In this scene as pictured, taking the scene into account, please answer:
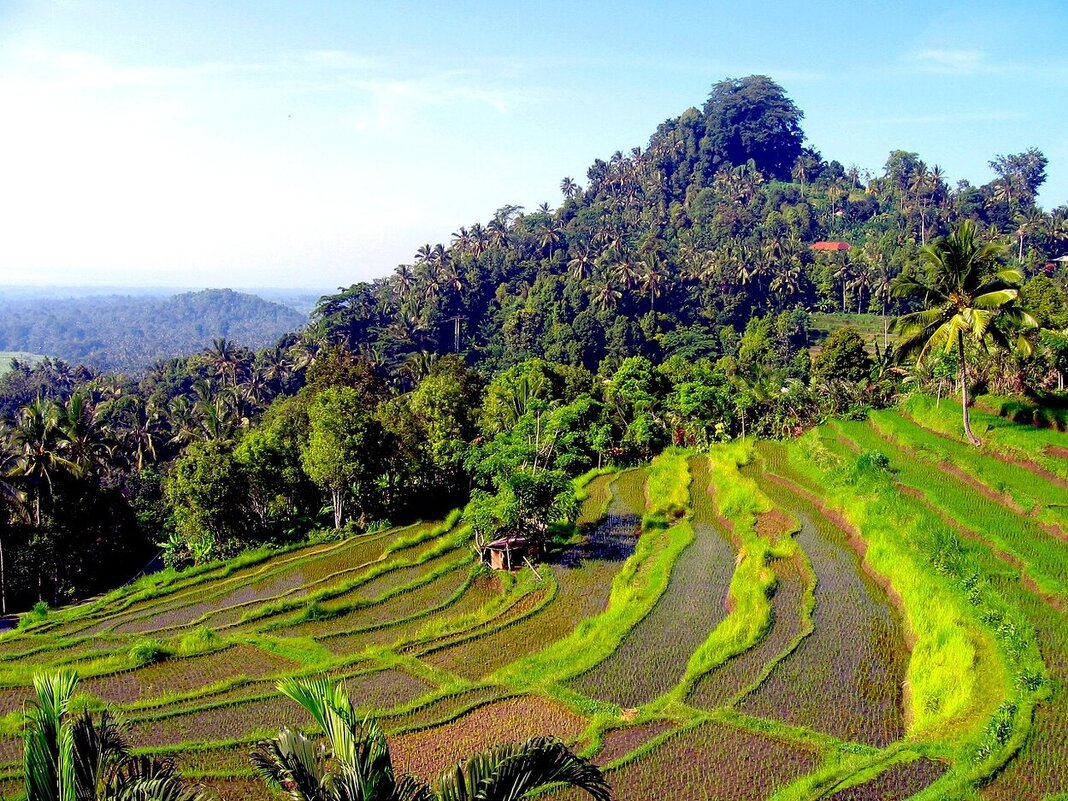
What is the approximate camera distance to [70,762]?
5.95 metres

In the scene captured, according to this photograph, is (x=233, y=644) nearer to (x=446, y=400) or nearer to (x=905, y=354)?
(x=446, y=400)

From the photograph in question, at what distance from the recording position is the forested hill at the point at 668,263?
252 feet

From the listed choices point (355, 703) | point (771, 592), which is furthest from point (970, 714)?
point (355, 703)

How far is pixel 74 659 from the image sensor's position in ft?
60.3

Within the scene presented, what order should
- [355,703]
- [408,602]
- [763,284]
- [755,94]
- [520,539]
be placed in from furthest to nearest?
[755,94]
[763,284]
[520,539]
[408,602]
[355,703]

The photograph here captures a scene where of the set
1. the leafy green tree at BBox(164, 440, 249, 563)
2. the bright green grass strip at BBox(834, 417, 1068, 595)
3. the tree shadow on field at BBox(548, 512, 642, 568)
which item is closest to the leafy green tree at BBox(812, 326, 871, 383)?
the bright green grass strip at BBox(834, 417, 1068, 595)

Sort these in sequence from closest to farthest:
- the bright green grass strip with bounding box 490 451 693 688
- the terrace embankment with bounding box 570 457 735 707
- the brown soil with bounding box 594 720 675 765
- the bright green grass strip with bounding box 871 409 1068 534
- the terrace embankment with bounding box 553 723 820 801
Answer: the terrace embankment with bounding box 553 723 820 801 < the brown soil with bounding box 594 720 675 765 < the terrace embankment with bounding box 570 457 735 707 < the bright green grass strip with bounding box 490 451 693 688 < the bright green grass strip with bounding box 871 409 1068 534

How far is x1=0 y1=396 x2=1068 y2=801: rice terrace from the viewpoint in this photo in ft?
40.5

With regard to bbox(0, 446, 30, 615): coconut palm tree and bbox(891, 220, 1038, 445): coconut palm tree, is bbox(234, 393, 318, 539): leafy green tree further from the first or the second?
bbox(891, 220, 1038, 445): coconut palm tree

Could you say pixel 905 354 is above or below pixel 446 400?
above

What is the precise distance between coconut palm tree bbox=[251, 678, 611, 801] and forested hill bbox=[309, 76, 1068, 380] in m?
44.6

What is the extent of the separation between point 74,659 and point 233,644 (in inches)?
140

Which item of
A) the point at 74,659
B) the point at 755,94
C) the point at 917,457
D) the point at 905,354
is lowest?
the point at 74,659

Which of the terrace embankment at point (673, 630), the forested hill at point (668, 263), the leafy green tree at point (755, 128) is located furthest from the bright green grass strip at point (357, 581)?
the leafy green tree at point (755, 128)
